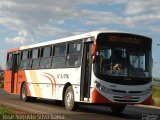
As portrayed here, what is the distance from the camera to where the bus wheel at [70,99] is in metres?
19.9

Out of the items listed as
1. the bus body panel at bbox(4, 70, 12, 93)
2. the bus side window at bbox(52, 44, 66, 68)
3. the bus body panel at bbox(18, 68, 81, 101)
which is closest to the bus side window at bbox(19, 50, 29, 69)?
the bus body panel at bbox(18, 68, 81, 101)

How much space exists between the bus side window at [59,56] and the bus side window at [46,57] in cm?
69

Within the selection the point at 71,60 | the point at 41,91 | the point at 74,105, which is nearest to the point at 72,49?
the point at 71,60

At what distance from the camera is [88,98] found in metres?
18.4

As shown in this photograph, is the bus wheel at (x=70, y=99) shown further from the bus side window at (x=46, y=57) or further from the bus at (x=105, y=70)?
the bus side window at (x=46, y=57)

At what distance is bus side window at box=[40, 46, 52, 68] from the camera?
76.8 feet

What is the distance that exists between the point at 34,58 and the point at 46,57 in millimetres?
2097

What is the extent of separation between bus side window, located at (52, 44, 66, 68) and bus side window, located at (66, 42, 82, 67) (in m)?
0.63

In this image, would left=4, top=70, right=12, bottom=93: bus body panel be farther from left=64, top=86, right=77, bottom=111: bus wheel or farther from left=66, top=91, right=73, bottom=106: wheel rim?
left=66, top=91, right=73, bottom=106: wheel rim

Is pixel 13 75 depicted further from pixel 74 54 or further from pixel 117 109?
pixel 117 109

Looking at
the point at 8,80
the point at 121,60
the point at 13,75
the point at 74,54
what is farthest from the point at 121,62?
the point at 8,80

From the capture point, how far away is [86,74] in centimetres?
1883

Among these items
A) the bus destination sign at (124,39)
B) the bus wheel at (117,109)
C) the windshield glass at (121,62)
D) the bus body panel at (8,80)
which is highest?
the bus destination sign at (124,39)

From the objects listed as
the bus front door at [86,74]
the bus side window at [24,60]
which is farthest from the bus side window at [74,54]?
the bus side window at [24,60]
